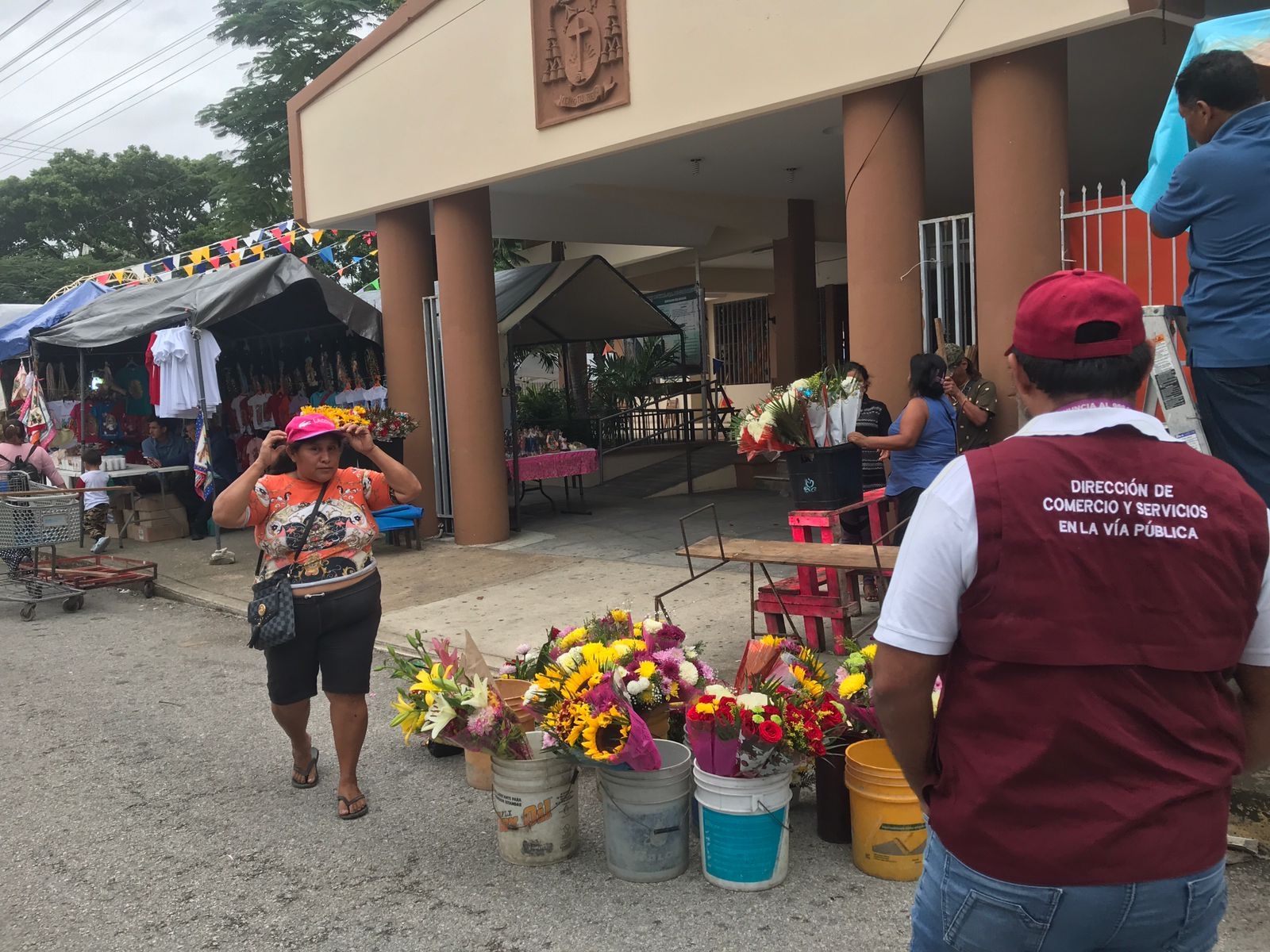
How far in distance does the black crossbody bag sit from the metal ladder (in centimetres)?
338

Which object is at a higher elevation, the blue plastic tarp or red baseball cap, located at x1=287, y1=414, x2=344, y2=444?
the blue plastic tarp

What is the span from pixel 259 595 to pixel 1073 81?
7964 mm

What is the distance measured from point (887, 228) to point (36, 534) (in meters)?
7.58

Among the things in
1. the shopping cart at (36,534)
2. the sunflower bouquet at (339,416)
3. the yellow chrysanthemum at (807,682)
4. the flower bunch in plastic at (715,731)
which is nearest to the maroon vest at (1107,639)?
the flower bunch in plastic at (715,731)

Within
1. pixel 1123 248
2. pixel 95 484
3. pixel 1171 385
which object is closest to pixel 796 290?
pixel 1123 248

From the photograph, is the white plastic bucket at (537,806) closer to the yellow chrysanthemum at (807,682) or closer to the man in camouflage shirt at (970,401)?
the yellow chrysanthemum at (807,682)

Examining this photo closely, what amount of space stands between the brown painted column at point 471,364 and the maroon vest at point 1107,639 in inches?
369

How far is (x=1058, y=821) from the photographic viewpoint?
157 cm

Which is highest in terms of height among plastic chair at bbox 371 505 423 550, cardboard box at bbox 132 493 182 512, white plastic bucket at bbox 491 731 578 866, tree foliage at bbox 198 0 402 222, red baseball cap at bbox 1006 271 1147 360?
Answer: tree foliage at bbox 198 0 402 222

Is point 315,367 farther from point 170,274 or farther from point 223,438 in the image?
point 170,274

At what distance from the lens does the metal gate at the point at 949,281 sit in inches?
277

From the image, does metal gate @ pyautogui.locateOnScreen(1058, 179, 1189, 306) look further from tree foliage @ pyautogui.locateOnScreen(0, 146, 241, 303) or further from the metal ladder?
tree foliage @ pyautogui.locateOnScreen(0, 146, 241, 303)

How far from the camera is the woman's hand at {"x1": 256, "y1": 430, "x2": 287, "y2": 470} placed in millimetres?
4309

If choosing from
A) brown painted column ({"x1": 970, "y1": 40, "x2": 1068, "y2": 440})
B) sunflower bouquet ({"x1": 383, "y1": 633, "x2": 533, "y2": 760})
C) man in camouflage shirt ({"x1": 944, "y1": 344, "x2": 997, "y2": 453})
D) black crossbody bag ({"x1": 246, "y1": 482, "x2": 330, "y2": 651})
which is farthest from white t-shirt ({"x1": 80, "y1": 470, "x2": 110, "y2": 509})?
brown painted column ({"x1": 970, "y1": 40, "x2": 1068, "y2": 440})
